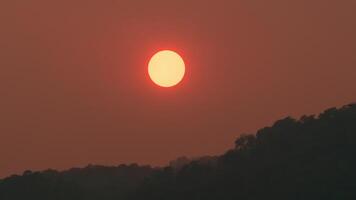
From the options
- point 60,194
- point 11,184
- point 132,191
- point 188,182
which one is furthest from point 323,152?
point 11,184

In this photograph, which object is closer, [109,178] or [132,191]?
[132,191]

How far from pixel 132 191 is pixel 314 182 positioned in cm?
1938

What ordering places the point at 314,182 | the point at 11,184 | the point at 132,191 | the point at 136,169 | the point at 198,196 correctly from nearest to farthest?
the point at 314,182 → the point at 198,196 → the point at 132,191 → the point at 11,184 → the point at 136,169

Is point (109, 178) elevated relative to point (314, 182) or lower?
elevated

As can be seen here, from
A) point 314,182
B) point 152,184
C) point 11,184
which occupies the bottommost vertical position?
point 314,182

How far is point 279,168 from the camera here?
259 ft

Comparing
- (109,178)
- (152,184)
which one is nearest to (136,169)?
(109,178)

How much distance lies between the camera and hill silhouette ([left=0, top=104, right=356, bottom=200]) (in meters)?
75.9

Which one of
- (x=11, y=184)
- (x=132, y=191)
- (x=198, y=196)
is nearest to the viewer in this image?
(x=198, y=196)

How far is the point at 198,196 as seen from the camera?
81125 millimetres

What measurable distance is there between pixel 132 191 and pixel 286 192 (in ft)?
57.7

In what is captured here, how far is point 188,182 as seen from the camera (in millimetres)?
83500

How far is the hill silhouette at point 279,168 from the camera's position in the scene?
75938 millimetres

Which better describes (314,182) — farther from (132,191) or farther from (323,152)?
(132,191)
